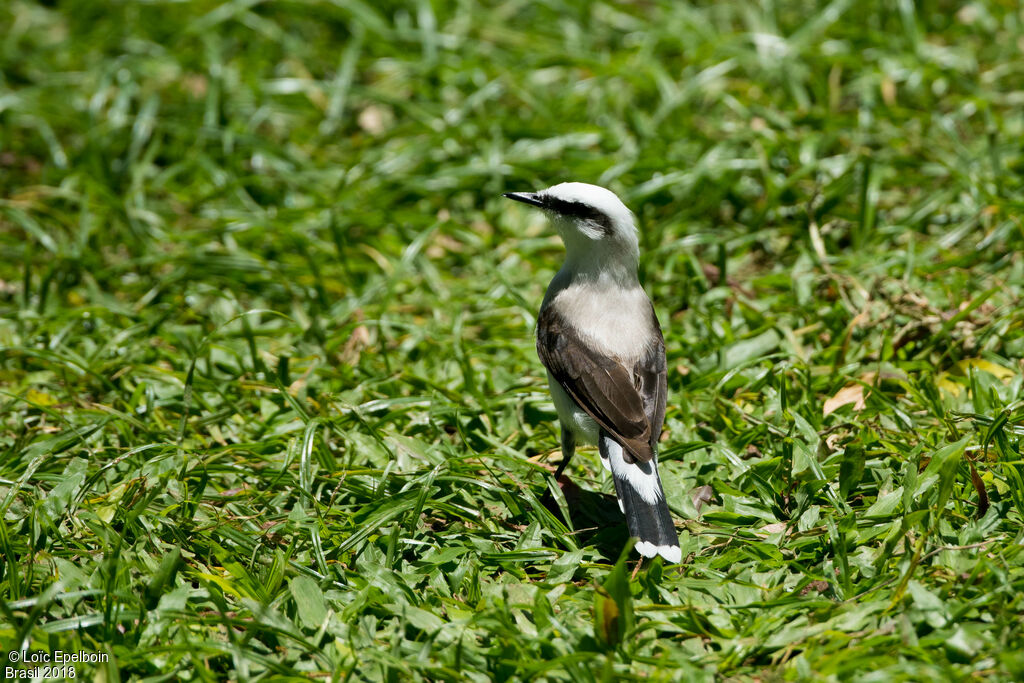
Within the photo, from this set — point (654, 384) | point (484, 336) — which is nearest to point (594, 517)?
point (654, 384)

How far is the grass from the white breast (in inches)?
20.3

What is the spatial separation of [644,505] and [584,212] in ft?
4.79

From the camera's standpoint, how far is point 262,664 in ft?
10.1

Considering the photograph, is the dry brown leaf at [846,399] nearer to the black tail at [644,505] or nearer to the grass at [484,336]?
the grass at [484,336]

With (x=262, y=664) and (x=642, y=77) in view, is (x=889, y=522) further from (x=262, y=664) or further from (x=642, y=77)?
(x=642, y=77)

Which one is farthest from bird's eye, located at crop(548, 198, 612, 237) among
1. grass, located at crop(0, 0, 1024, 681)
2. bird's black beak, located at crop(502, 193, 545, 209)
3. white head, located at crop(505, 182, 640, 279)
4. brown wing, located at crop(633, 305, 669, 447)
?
grass, located at crop(0, 0, 1024, 681)

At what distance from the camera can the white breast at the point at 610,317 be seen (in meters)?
4.29

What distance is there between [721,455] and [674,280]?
174 cm

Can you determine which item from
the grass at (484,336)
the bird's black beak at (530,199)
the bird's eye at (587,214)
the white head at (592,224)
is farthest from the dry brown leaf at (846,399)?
the bird's black beak at (530,199)

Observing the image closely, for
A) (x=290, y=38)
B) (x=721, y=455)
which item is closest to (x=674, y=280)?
(x=721, y=455)

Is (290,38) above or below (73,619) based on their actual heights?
above

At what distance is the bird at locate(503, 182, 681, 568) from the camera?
3762 millimetres

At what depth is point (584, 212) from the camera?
4.44 m

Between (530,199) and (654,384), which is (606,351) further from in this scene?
(530,199)
